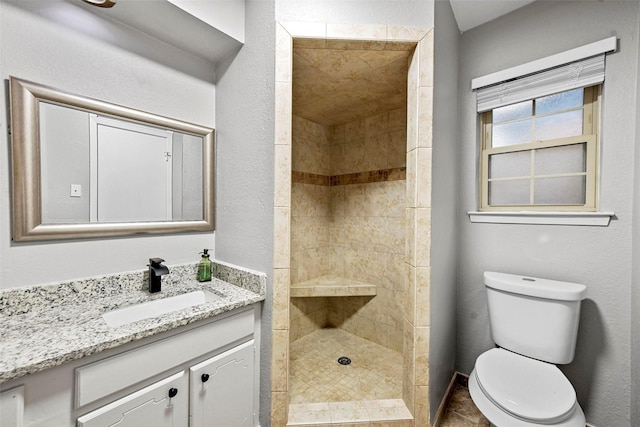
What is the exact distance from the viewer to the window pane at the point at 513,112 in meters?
1.70

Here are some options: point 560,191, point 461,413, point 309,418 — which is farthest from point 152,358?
point 560,191

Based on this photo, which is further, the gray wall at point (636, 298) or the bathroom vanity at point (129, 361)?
the gray wall at point (636, 298)

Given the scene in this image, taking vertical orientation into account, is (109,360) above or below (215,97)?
below

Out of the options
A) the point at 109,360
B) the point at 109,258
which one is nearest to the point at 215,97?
the point at 109,258

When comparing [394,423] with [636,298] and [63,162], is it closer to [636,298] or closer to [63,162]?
[636,298]

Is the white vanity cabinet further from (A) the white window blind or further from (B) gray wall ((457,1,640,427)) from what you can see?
(A) the white window blind

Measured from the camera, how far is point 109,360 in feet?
A: 2.92

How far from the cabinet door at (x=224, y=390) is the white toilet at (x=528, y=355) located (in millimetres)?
1136

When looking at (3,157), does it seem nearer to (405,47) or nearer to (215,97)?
(215,97)

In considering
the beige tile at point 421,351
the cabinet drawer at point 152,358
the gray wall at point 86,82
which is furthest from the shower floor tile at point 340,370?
the gray wall at point 86,82

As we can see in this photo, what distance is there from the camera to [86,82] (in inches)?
48.3

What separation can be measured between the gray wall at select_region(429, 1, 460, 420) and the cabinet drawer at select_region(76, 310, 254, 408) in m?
1.07

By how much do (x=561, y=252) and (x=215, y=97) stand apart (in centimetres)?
238

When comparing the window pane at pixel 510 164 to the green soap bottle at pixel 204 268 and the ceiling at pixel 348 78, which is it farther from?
the green soap bottle at pixel 204 268
